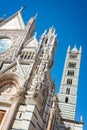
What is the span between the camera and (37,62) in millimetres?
19031

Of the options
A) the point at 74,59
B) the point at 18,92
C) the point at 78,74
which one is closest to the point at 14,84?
the point at 18,92

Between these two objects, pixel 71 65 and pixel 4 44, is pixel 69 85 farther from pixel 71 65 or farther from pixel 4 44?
pixel 4 44

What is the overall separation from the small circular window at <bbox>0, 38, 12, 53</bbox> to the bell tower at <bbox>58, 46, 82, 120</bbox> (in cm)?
1378

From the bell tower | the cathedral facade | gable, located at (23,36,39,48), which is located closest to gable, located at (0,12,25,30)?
the cathedral facade

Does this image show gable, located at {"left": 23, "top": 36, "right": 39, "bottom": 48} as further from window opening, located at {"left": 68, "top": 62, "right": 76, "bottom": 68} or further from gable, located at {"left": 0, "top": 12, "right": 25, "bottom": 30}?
window opening, located at {"left": 68, "top": 62, "right": 76, "bottom": 68}

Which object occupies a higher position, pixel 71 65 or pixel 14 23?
pixel 71 65

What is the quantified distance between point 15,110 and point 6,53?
27.0 ft

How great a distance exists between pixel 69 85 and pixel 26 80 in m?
17.8

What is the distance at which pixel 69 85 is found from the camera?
33156 millimetres

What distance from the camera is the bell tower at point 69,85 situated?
29297mm

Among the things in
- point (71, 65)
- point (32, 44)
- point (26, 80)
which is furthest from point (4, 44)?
point (71, 65)

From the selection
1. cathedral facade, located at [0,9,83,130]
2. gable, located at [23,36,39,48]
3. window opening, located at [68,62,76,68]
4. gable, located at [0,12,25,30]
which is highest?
window opening, located at [68,62,76,68]

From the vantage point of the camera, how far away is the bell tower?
29297mm

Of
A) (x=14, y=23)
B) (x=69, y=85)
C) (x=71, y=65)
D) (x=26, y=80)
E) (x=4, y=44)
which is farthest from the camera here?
(x=71, y=65)
